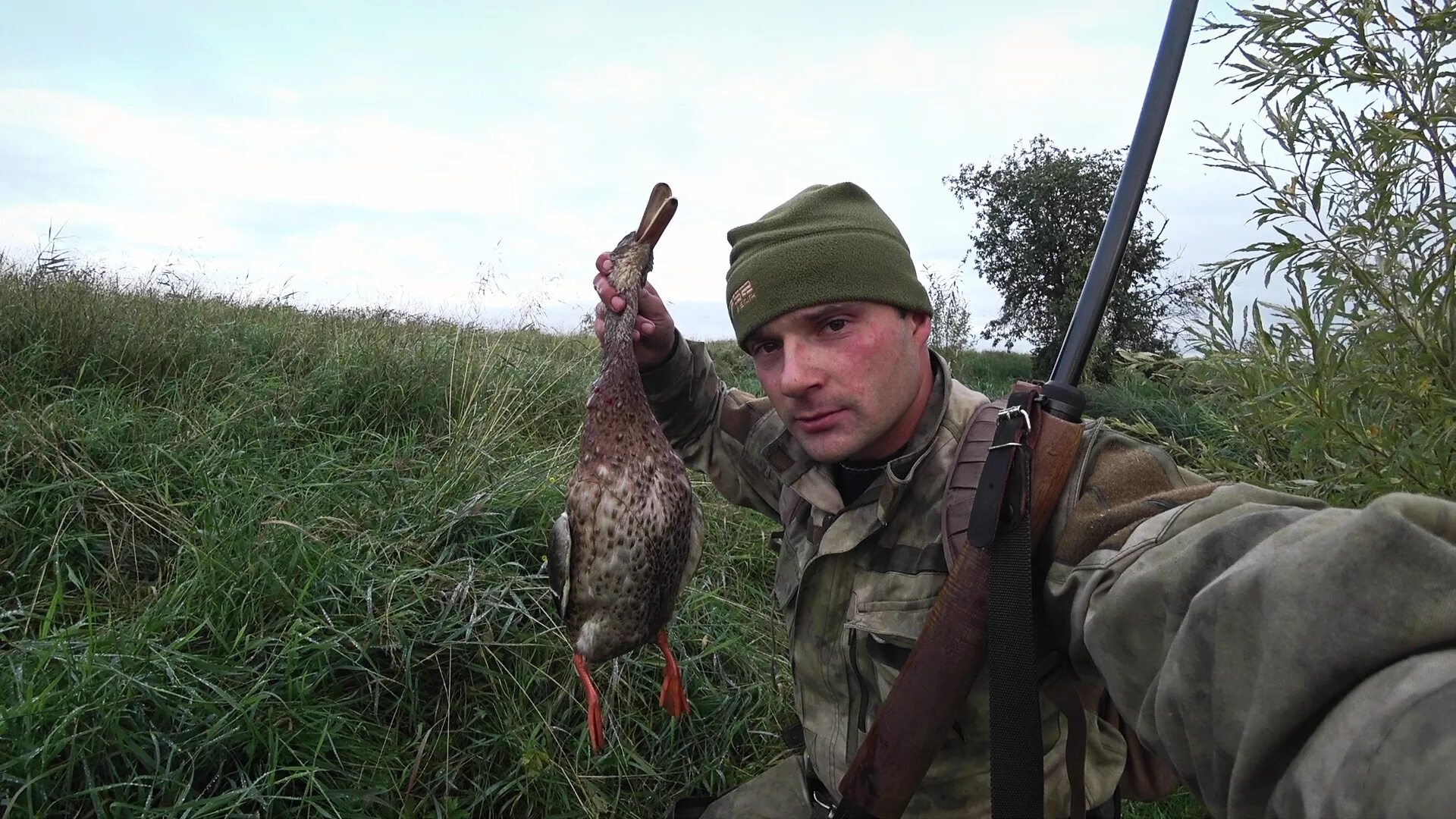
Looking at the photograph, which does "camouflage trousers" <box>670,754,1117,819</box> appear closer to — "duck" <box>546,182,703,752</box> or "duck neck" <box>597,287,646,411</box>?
"duck" <box>546,182,703,752</box>

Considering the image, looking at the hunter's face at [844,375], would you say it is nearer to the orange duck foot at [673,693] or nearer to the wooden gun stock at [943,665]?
the wooden gun stock at [943,665]

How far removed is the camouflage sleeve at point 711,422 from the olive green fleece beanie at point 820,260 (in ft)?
1.70

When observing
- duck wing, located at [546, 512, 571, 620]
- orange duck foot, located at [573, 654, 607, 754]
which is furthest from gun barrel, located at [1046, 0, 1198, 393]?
orange duck foot, located at [573, 654, 607, 754]

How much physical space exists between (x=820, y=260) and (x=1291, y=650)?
151 cm

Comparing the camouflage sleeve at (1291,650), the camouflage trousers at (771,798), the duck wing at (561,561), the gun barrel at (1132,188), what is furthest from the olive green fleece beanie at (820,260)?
the camouflage trousers at (771,798)

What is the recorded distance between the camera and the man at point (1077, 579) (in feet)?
3.06

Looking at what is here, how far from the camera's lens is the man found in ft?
3.06

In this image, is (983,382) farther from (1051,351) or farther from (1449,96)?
(1449,96)

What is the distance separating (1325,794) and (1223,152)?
2172 millimetres

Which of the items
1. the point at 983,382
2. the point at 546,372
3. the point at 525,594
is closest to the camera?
the point at 525,594

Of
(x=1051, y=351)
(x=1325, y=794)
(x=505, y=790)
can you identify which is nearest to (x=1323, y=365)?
(x=1325, y=794)

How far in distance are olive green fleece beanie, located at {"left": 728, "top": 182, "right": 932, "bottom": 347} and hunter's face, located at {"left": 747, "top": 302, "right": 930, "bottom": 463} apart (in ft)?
0.15

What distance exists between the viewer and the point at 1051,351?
9.70 meters

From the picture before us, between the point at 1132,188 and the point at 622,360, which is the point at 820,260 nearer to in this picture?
the point at 622,360
